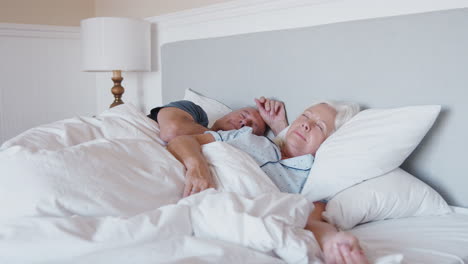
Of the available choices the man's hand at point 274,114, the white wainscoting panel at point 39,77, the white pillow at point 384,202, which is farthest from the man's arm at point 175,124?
the white wainscoting panel at point 39,77

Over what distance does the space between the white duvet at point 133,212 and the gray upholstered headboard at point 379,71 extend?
580 mm

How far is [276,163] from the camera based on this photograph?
5.23ft

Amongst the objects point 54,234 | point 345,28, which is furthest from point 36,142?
point 345,28

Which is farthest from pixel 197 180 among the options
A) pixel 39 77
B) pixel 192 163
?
pixel 39 77

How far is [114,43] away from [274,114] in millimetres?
1129

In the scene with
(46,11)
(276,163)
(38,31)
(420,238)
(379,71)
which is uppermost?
(46,11)

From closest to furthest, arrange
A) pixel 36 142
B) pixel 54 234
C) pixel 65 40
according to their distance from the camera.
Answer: pixel 54 234
pixel 36 142
pixel 65 40

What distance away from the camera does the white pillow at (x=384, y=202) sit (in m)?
1.36

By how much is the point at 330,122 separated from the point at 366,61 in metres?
0.27

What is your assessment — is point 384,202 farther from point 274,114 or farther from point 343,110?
point 274,114

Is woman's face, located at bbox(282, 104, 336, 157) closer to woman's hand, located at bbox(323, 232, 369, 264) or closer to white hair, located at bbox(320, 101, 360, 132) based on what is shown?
→ white hair, located at bbox(320, 101, 360, 132)

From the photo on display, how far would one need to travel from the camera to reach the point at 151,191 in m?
1.28

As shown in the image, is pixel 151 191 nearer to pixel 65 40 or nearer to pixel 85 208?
pixel 85 208

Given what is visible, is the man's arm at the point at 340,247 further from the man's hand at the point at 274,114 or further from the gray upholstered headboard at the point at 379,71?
the man's hand at the point at 274,114
